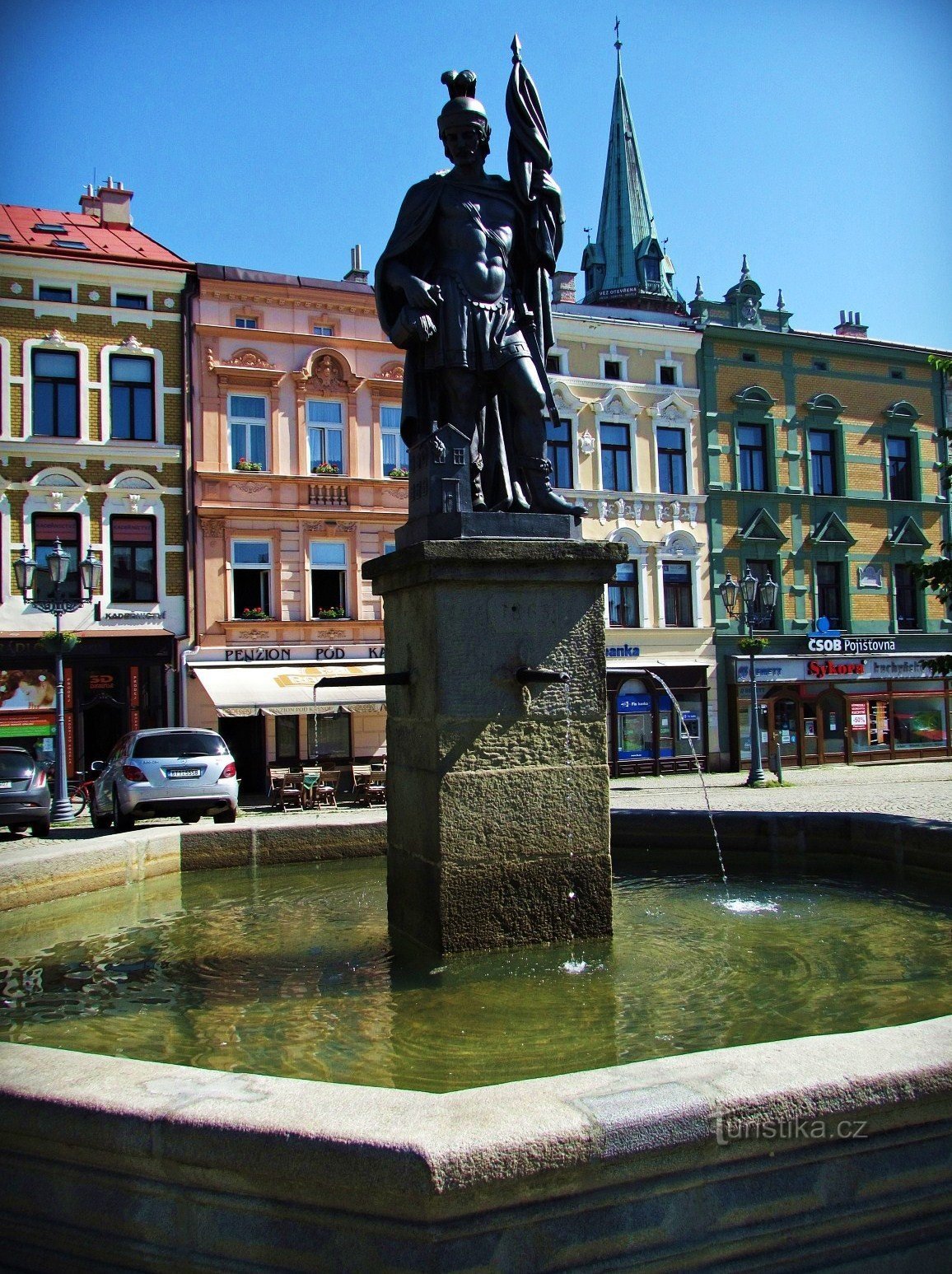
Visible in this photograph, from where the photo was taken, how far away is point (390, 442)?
29.1 meters

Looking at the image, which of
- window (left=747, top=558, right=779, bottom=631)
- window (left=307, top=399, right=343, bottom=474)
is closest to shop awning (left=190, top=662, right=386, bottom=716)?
window (left=307, top=399, right=343, bottom=474)

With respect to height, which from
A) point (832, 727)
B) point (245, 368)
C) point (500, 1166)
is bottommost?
point (832, 727)

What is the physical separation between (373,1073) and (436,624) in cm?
221

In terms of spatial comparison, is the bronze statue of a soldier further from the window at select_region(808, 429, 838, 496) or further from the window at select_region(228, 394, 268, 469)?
the window at select_region(808, 429, 838, 496)

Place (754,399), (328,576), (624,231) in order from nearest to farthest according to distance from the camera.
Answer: (328,576)
(754,399)
(624,231)

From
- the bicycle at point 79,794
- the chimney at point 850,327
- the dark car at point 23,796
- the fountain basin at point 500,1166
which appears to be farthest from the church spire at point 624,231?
the fountain basin at point 500,1166

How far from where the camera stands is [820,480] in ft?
114

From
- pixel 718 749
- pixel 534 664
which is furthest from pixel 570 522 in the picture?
pixel 718 749

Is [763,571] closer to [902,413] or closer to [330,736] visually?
[902,413]

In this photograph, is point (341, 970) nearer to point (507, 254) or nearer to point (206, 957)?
point (206, 957)

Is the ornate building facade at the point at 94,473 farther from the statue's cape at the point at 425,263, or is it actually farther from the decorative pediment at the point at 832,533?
the statue's cape at the point at 425,263

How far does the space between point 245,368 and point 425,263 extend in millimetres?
22042

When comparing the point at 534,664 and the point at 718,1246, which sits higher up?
the point at 534,664

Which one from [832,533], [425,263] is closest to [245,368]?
[832,533]
